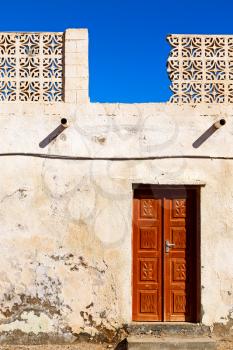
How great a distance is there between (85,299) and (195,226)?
1.83m

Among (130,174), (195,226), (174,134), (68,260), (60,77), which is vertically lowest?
(68,260)

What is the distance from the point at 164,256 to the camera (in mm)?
7445

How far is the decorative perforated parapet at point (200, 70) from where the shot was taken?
7.47 metres

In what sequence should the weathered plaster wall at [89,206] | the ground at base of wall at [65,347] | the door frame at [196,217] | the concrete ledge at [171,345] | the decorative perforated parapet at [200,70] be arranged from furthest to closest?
1. the decorative perforated parapet at [200,70]
2. the door frame at [196,217]
3. the weathered plaster wall at [89,206]
4. the ground at base of wall at [65,347]
5. the concrete ledge at [171,345]

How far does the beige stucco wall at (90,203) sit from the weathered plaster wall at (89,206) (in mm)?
14

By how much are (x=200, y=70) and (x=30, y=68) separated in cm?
238

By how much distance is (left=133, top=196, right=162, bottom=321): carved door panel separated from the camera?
7.43 metres

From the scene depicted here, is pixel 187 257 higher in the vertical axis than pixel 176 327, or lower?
higher

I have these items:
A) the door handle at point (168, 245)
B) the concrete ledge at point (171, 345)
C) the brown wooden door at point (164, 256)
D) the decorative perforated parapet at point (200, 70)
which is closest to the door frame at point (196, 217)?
the brown wooden door at point (164, 256)

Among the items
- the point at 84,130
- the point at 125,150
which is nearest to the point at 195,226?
the point at 125,150

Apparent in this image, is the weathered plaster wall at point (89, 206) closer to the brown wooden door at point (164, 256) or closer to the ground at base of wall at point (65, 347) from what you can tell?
the ground at base of wall at point (65, 347)

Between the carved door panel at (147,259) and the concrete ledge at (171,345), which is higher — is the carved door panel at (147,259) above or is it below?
above

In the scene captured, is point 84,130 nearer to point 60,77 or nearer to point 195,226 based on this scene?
point 60,77

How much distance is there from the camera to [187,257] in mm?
7480
